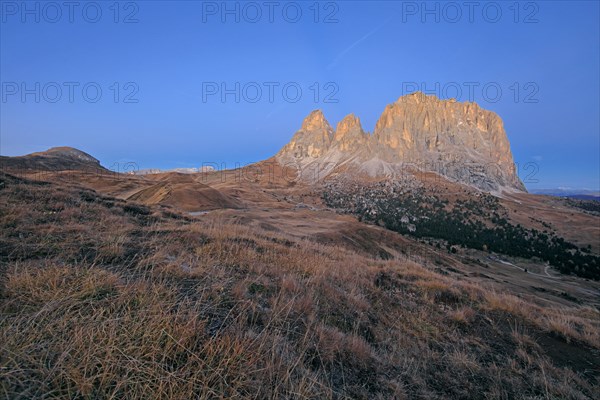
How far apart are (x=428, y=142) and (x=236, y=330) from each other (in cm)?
13477

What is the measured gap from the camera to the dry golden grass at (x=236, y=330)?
1.97m

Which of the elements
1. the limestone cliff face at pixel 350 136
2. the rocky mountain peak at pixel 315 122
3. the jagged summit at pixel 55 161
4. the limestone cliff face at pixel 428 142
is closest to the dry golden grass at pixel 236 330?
the jagged summit at pixel 55 161

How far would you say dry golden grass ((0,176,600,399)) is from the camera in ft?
6.48

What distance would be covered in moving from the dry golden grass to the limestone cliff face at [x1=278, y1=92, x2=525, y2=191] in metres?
113

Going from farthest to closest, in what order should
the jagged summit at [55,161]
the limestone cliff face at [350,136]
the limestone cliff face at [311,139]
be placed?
the limestone cliff face at [311,139], the limestone cliff face at [350,136], the jagged summit at [55,161]

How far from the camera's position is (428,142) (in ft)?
403

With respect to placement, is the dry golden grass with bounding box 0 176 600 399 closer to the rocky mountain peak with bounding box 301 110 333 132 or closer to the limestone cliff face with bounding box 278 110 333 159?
the limestone cliff face with bounding box 278 110 333 159

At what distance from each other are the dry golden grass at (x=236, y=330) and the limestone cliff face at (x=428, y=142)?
370 feet

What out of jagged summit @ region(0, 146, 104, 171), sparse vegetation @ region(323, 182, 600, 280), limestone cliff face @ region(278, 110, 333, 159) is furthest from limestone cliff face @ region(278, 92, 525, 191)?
jagged summit @ region(0, 146, 104, 171)

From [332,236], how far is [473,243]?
122 feet

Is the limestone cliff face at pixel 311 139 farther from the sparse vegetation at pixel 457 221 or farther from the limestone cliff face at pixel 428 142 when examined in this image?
the sparse vegetation at pixel 457 221

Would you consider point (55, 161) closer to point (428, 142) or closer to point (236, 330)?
point (236, 330)

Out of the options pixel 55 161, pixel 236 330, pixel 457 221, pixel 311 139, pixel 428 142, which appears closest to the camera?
pixel 236 330

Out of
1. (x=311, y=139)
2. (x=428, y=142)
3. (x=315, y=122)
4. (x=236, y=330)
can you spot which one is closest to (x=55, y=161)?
(x=311, y=139)
